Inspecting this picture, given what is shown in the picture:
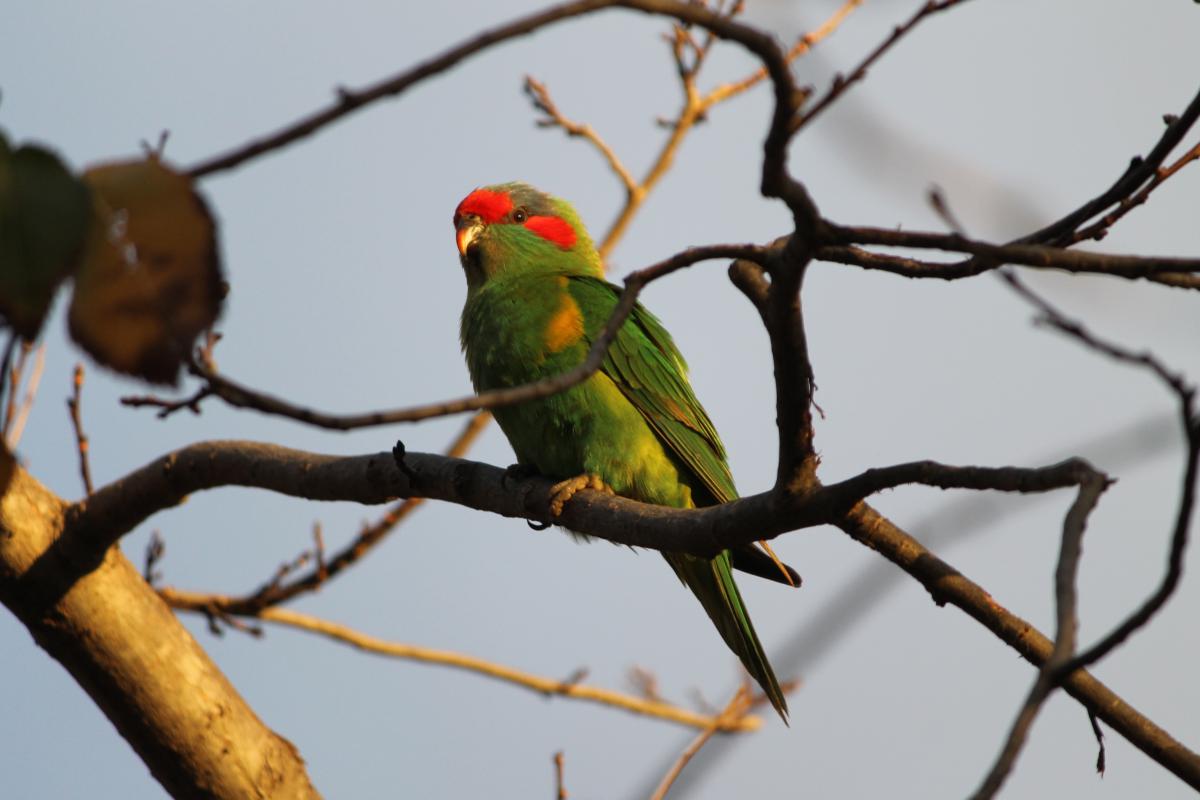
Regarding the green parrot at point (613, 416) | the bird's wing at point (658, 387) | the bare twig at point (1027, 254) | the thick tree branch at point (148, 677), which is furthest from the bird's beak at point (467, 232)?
the bare twig at point (1027, 254)

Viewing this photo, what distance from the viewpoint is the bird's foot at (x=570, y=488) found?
150 inches

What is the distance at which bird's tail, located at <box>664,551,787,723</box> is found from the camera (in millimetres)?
4227

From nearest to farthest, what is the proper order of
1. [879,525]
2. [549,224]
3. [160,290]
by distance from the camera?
[160,290], [879,525], [549,224]

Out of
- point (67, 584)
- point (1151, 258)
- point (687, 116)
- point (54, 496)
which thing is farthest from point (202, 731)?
point (687, 116)

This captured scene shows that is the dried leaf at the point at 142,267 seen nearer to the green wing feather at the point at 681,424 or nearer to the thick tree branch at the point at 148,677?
the thick tree branch at the point at 148,677

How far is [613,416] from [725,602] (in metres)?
0.80

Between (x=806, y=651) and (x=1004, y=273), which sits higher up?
(x=1004, y=273)

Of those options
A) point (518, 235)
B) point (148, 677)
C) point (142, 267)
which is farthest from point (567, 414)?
point (142, 267)

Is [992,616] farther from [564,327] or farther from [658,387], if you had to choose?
[564,327]

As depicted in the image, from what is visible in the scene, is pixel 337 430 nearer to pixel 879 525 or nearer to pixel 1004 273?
pixel 1004 273

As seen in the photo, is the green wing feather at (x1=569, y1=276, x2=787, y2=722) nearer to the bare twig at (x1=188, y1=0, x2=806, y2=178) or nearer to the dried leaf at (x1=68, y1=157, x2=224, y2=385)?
the bare twig at (x1=188, y1=0, x2=806, y2=178)

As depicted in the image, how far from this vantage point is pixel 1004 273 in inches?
83.0

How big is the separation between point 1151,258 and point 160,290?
152cm

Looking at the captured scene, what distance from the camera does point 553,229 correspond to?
539cm
